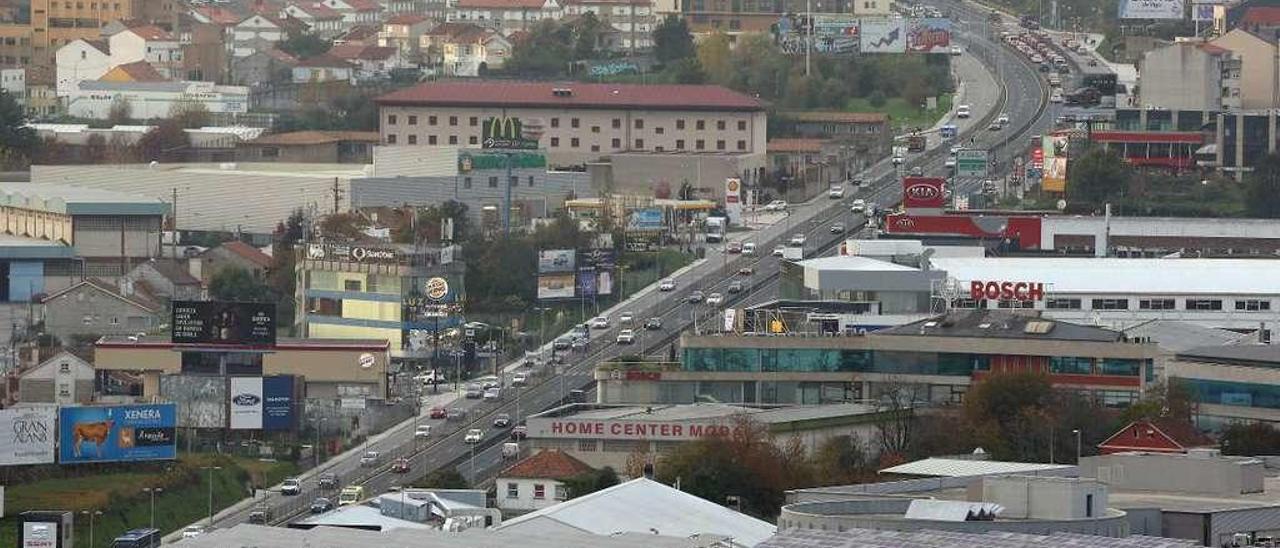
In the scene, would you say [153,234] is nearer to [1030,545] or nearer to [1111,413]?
[1111,413]

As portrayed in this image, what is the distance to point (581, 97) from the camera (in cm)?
11325

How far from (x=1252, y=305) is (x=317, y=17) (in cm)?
7479

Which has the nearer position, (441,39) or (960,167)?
(960,167)

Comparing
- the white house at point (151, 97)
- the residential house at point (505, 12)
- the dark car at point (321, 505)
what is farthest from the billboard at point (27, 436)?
the residential house at point (505, 12)

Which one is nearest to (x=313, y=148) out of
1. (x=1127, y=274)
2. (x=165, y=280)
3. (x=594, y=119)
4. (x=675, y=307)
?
(x=594, y=119)

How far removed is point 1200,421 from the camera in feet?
222

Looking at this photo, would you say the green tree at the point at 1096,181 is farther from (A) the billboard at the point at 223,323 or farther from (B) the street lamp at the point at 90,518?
(B) the street lamp at the point at 90,518

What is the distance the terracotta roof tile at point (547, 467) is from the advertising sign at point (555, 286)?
25235 mm

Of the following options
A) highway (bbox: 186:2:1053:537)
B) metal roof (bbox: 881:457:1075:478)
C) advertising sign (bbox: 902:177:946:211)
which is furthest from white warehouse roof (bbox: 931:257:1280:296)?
metal roof (bbox: 881:457:1075:478)

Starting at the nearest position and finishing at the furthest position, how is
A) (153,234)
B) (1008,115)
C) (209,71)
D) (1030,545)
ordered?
(1030,545) → (153,234) → (1008,115) → (209,71)

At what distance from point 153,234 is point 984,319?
27410 millimetres

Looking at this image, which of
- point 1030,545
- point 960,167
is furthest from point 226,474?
point 960,167

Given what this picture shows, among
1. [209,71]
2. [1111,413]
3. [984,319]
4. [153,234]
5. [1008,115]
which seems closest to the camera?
[1111,413]

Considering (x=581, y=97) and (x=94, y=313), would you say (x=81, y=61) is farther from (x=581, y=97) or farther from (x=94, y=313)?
(x=94, y=313)
